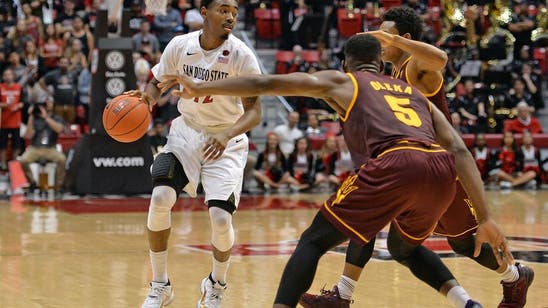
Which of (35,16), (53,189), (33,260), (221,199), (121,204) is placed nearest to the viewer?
(221,199)

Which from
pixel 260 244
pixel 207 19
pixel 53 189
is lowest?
pixel 53 189


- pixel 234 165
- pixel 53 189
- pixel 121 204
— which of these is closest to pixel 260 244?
pixel 234 165

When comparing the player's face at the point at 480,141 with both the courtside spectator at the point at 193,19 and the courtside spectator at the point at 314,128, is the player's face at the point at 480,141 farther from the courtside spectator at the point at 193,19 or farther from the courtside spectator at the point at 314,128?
the courtside spectator at the point at 193,19

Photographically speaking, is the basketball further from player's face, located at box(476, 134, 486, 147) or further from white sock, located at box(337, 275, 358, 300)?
player's face, located at box(476, 134, 486, 147)

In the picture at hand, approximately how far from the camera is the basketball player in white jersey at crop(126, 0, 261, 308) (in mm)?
7016

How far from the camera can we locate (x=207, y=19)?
23.9 ft

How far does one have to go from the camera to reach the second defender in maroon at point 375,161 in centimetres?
543

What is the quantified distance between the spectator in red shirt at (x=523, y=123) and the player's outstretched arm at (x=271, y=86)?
15.3 metres

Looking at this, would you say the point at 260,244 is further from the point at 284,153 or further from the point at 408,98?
the point at 284,153

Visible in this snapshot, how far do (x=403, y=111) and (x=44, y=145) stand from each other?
12.1 meters

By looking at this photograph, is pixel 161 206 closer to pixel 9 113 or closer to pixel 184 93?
pixel 184 93

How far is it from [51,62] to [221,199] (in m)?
13.0

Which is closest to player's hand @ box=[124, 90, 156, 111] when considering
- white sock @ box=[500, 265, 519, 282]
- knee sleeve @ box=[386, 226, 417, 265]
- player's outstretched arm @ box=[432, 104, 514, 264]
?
knee sleeve @ box=[386, 226, 417, 265]

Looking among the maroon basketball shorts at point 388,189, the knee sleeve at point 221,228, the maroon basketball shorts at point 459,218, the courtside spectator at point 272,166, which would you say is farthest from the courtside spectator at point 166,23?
the maroon basketball shorts at point 388,189
